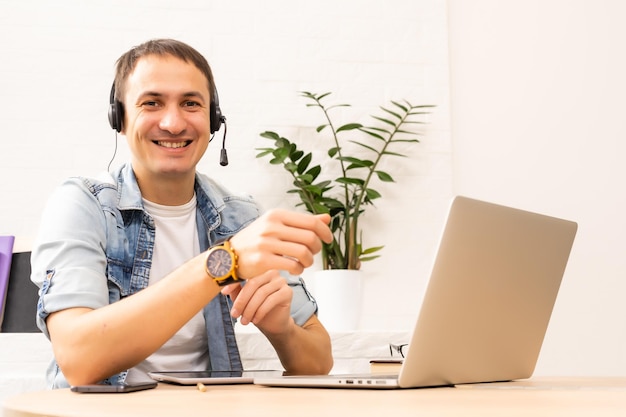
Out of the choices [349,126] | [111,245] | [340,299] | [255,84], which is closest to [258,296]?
[111,245]

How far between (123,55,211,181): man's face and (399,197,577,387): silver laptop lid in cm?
86

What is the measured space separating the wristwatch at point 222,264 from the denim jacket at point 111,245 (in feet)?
0.88

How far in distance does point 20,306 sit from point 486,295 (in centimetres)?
204

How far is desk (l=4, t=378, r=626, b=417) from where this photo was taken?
708mm

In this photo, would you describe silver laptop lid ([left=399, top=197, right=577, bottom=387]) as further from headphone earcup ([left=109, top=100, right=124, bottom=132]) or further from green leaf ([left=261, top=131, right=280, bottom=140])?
green leaf ([left=261, top=131, right=280, bottom=140])

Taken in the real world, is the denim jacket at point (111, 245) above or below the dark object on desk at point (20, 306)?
above

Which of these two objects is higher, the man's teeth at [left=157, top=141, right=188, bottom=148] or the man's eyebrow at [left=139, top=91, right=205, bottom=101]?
the man's eyebrow at [left=139, top=91, right=205, bottom=101]

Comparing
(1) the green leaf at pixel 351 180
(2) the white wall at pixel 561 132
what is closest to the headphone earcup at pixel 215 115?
(1) the green leaf at pixel 351 180

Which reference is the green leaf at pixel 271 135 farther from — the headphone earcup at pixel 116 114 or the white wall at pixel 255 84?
the headphone earcup at pixel 116 114

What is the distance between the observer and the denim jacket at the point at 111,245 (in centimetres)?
130

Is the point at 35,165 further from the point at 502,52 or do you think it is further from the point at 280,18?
the point at 502,52

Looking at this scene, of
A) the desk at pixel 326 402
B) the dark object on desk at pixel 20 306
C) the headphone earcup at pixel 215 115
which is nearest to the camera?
the desk at pixel 326 402

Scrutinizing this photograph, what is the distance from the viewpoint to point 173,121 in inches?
66.5

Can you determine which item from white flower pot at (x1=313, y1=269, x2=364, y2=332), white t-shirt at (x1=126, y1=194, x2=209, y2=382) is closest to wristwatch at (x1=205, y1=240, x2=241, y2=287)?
white t-shirt at (x1=126, y1=194, x2=209, y2=382)
